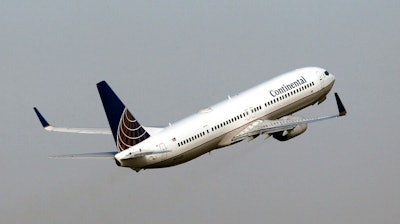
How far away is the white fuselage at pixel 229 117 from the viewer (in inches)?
3110

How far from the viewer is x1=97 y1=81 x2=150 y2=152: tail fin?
75.9 metres

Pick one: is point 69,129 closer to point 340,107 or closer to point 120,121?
point 120,121

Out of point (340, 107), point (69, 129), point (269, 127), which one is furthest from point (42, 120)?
point (340, 107)

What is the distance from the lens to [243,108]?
8675 cm

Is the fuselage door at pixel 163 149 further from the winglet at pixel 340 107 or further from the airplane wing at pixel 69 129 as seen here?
the winglet at pixel 340 107

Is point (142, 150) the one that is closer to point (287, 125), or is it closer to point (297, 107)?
point (287, 125)

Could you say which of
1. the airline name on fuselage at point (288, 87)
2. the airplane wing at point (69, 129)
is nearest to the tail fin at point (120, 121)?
the airplane wing at point (69, 129)

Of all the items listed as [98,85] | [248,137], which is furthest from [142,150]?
[248,137]

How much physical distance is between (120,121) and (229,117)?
1200 cm

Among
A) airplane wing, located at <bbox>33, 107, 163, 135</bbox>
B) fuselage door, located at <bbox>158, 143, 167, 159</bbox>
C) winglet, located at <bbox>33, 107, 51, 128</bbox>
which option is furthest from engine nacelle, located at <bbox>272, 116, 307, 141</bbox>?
winglet, located at <bbox>33, 107, 51, 128</bbox>

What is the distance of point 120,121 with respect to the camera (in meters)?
76.9

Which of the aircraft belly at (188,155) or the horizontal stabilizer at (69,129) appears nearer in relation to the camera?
the aircraft belly at (188,155)

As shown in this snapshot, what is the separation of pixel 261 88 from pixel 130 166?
704 inches

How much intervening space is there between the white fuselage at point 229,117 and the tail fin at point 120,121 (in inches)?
25.8
